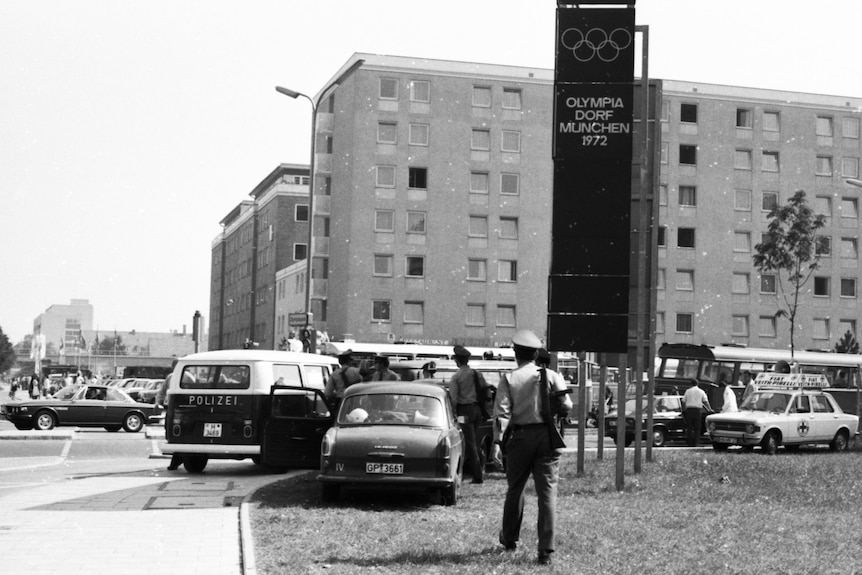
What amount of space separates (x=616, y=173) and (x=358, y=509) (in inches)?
240

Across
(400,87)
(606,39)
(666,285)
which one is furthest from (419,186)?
(606,39)

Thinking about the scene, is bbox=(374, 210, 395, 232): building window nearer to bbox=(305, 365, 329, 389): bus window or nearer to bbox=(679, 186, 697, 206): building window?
bbox=(679, 186, 697, 206): building window

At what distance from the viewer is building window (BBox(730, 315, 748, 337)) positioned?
3031 inches

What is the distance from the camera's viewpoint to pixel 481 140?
7362 cm

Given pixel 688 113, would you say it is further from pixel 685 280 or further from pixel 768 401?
pixel 768 401

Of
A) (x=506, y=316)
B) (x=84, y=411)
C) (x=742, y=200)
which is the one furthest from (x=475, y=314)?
(x=84, y=411)

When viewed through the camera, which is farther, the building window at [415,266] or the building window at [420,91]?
the building window at [415,266]

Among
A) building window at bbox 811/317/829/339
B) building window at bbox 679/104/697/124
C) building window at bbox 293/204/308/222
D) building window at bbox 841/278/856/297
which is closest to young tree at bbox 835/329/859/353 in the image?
building window at bbox 811/317/829/339

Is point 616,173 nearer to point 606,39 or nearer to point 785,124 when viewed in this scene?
point 606,39

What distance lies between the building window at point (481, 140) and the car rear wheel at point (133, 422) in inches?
1638

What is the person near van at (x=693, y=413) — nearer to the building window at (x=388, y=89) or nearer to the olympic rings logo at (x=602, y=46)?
the olympic rings logo at (x=602, y=46)

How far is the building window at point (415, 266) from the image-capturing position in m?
72.3

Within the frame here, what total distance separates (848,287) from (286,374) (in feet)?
217

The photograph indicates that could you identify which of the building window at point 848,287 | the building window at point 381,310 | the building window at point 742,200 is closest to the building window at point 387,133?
the building window at point 381,310
